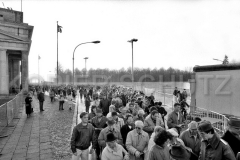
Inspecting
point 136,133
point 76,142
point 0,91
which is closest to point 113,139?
point 136,133

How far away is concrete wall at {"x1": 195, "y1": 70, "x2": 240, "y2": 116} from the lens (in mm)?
9823

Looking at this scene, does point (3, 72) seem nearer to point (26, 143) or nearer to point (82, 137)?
point (26, 143)

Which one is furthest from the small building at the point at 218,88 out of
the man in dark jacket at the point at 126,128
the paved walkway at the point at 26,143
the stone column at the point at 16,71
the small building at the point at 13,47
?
the stone column at the point at 16,71

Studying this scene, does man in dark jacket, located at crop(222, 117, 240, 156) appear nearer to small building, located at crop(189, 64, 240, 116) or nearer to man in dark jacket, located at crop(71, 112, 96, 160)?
man in dark jacket, located at crop(71, 112, 96, 160)

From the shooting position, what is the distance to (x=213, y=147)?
298cm

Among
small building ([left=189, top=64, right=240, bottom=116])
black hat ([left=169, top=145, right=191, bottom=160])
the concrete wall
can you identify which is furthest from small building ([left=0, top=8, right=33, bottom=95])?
black hat ([left=169, top=145, right=191, bottom=160])

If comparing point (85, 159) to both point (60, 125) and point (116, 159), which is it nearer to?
point (116, 159)

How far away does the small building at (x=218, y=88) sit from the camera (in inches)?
386

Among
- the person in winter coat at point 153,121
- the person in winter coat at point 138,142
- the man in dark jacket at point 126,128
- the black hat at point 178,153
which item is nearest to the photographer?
the black hat at point 178,153

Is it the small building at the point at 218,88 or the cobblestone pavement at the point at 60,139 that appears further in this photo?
the small building at the point at 218,88

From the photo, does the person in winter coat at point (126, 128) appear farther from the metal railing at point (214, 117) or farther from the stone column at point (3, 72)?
the stone column at point (3, 72)

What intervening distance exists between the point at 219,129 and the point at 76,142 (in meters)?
6.06

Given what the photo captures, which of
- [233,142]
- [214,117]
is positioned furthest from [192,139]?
[214,117]

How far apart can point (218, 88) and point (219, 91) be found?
167mm
